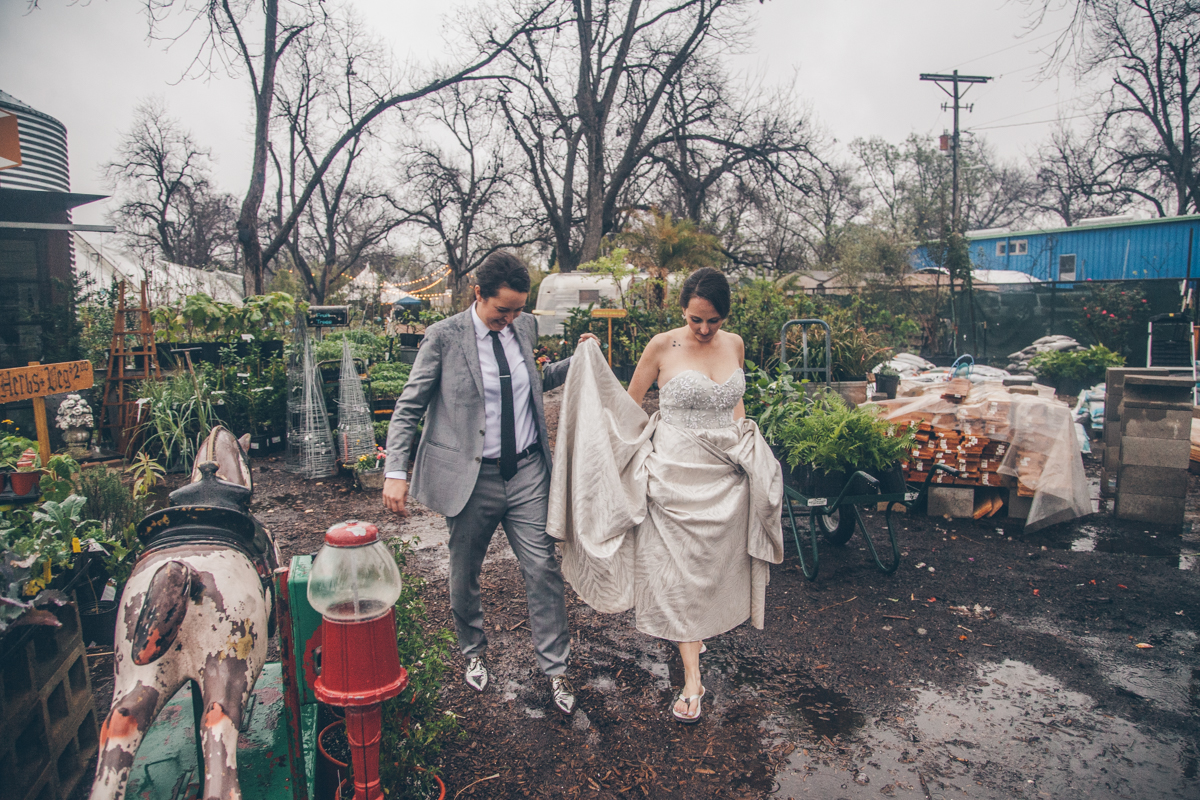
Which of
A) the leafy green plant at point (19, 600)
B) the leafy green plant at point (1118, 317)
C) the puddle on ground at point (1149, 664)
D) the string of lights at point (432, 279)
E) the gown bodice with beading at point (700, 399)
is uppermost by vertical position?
the string of lights at point (432, 279)

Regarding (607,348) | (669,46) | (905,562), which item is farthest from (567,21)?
(905,562)

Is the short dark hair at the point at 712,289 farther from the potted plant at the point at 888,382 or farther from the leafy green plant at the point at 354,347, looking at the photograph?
the potted plant at the point at 888,382

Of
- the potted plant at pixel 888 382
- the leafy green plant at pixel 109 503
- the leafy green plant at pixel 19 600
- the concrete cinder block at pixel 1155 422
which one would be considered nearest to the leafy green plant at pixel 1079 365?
the potted plant at pixel 888 382

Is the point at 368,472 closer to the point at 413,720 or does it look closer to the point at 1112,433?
the point at 413,720

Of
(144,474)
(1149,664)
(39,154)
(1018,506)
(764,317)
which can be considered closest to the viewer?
(1149,664)

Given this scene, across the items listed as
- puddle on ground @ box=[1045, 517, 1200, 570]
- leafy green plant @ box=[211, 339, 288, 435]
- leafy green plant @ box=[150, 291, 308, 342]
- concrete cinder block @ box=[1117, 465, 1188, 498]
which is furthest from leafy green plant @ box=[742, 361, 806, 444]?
leafy green plant @ box=[211, 339, 288, 435]

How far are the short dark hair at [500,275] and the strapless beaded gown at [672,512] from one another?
1.70ft

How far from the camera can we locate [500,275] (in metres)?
2.95

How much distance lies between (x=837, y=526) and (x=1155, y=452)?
2.95 meters

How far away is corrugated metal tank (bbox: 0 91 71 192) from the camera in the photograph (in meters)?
6.72

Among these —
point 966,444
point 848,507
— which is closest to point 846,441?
point 848,507

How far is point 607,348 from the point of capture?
1253 cm

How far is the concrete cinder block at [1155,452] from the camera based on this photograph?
5562mm

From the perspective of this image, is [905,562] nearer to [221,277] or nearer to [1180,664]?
[1180,664]
